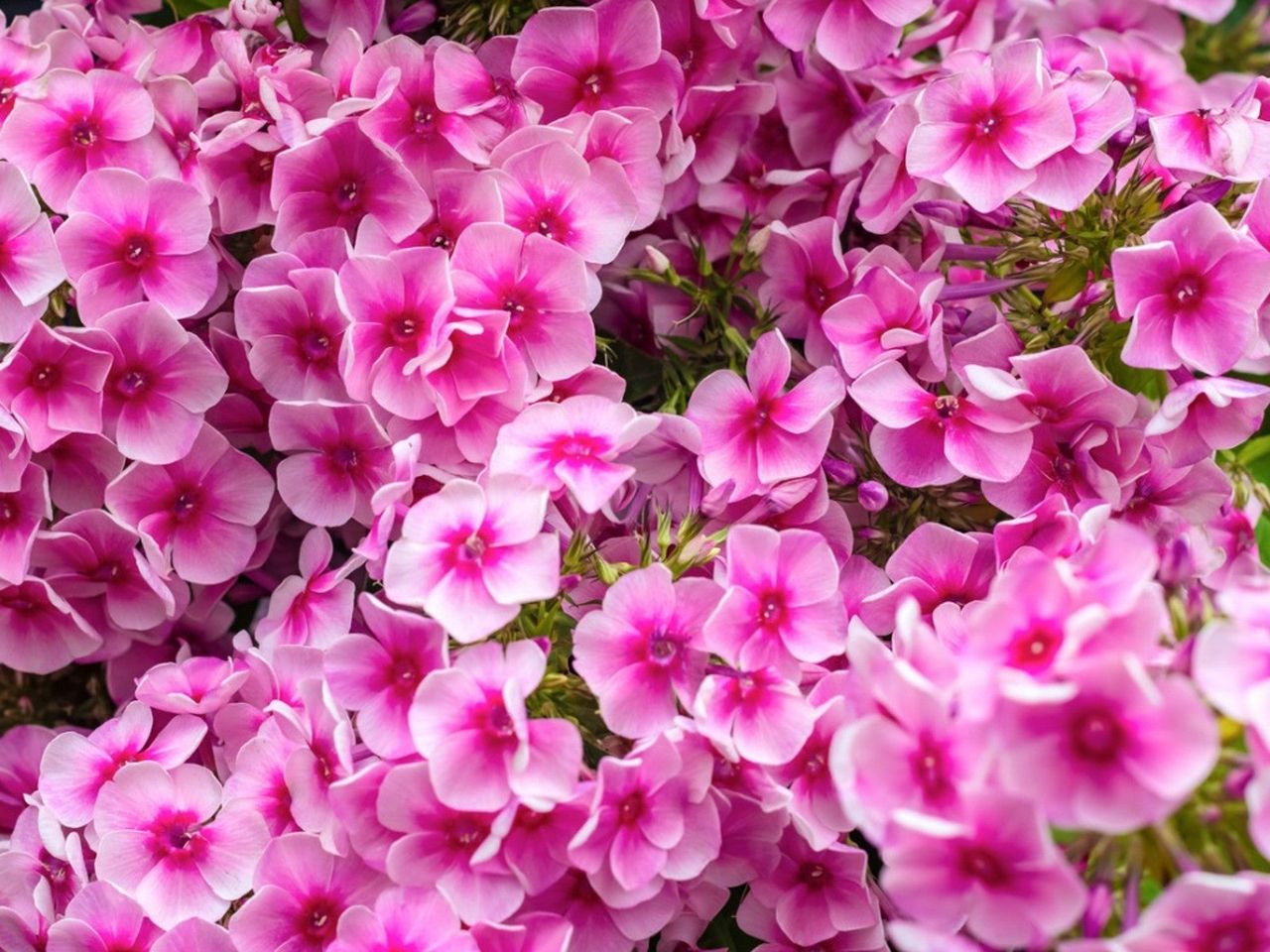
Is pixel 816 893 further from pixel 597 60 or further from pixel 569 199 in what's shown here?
pixel 597 60

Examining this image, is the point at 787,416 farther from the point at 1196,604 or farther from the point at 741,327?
the point at 1196,604

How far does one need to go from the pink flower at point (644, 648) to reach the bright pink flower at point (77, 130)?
50 cm

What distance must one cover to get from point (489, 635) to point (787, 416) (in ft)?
0.84

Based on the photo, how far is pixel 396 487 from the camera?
2.79 ft

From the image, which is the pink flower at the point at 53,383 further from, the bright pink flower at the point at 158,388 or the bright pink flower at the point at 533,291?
the bright pink flower at the point at 533,291

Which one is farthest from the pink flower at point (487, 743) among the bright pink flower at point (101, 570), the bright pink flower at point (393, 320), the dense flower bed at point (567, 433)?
the bright pink flower at point (101, 570)

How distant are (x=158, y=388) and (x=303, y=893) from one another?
0.37m

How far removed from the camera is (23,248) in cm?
98

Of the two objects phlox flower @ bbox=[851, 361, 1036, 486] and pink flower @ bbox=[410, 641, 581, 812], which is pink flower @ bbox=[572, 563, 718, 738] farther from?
phlox flower @ bbox=[851, 361, 1036, 486]

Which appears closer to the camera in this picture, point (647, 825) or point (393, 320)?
point (647, 825)

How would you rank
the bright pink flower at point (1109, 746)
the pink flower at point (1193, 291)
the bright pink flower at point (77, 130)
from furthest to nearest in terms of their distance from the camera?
the bright pink flower at point (77, 130) → the pink flower at point (1193, 291) → the bright pink flower at point (1109, 746)

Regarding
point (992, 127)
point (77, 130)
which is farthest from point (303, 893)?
point (992, 127)

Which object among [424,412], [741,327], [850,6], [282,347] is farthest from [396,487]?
[850,6]

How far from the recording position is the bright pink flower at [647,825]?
0.80m
